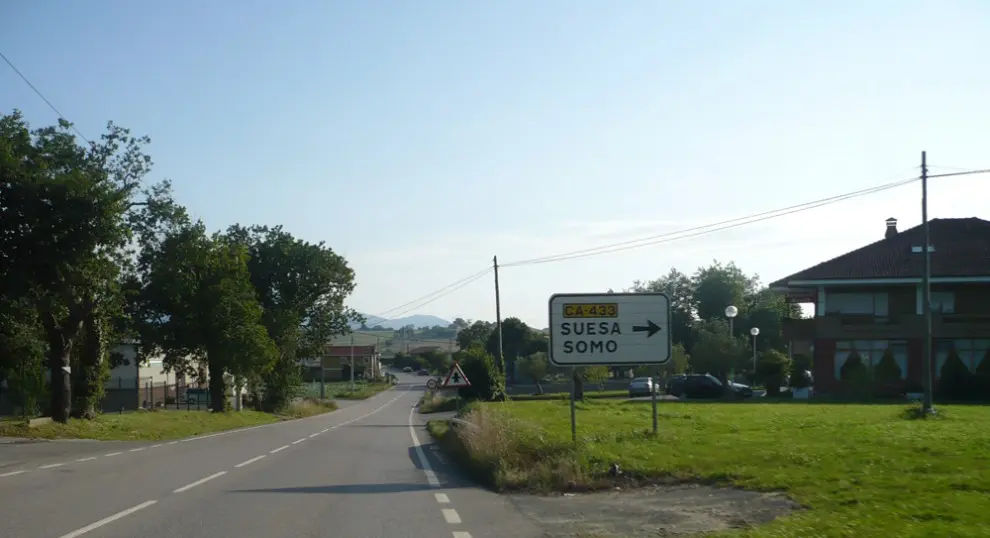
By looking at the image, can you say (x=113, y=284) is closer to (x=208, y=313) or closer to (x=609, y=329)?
(x=208, y=313)

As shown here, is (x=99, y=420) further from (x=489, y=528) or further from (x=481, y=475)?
(x=489, y=528)

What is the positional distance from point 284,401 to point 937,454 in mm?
56056

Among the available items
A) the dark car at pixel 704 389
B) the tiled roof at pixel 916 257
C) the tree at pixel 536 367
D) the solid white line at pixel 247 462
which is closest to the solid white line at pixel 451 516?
the solid white line at pixel 247 462

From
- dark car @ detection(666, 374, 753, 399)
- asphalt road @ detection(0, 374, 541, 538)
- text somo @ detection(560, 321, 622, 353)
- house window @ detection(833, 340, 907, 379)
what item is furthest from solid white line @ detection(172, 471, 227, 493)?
house window @ detection(833, 340, 907, 379)

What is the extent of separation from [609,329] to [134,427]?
23994mm

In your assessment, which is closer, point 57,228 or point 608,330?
point 608,330

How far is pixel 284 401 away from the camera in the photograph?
65375 mm

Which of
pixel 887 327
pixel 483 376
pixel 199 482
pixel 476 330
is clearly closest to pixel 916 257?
pixel 887 327

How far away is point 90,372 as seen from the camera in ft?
114

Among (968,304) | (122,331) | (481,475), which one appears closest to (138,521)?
(481,475)

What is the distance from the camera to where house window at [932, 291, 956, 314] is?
4731 cm

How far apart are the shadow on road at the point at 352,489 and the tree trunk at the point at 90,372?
2300cm

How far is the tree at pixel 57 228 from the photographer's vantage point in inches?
1019

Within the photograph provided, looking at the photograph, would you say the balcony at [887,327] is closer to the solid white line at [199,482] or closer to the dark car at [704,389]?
the dark car at [704,389]
